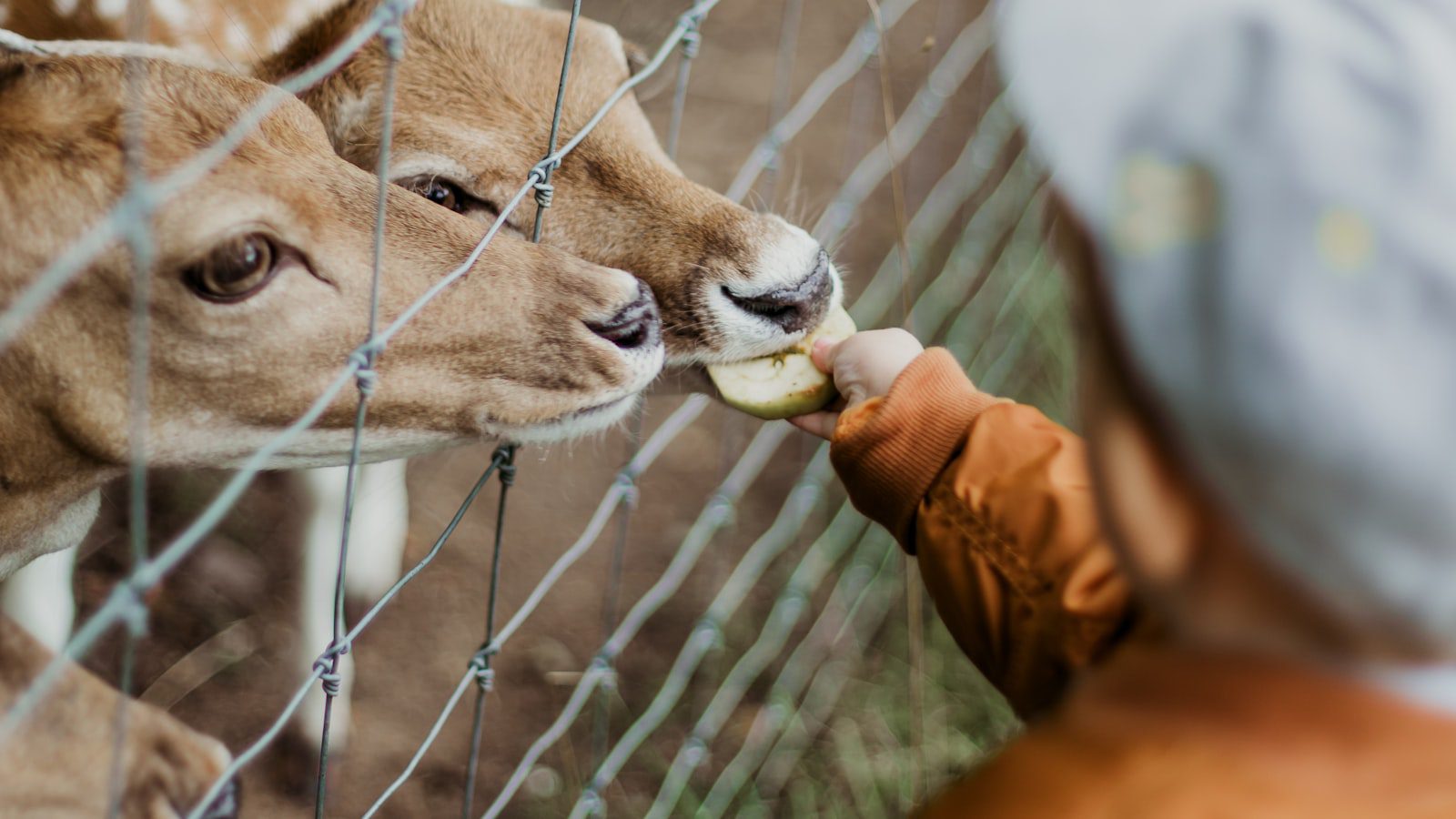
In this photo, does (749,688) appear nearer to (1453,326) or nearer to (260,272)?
(260,272)

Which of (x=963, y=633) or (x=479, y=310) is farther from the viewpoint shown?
(x=479, y=310)

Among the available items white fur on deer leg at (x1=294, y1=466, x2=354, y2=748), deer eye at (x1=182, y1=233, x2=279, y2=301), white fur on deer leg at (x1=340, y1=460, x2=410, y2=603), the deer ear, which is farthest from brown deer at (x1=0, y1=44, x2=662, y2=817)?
white fur on deer leg at (x1=340, y1=460, x2=410, y2=603)

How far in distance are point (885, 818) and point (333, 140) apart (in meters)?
1.54

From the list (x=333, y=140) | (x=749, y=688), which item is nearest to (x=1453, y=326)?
(x=333, y=140)

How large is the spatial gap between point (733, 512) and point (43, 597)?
1401 millimetres

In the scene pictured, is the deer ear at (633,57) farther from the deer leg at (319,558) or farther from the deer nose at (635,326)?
the deer leg at (319,558)

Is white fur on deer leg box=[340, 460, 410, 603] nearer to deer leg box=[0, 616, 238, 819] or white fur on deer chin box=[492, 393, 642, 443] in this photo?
deer leg box=[0, 616, 238, 819]

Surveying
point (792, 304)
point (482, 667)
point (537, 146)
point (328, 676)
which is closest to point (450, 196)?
point (537, 146)

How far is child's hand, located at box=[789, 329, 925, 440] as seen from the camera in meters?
1.40

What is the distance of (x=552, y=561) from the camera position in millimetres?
2838

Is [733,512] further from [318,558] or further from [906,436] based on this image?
[906,436]

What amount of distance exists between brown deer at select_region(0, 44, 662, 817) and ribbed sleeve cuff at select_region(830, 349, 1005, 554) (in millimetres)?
290

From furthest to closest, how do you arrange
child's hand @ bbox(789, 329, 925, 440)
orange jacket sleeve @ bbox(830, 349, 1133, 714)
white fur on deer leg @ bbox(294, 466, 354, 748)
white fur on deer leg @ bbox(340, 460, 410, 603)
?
white fur on deer leg @ bbox(340, 460, 410, 603), white fur on deer leg @ bbox(294, 466, 354, 748), child's hand @ bbox(789, 329, 925, 440), orange jacket sleeve @ bbox(830, 349, 1133, 714)

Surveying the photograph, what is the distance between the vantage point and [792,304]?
1567 millimetres
